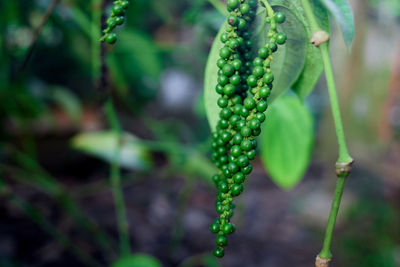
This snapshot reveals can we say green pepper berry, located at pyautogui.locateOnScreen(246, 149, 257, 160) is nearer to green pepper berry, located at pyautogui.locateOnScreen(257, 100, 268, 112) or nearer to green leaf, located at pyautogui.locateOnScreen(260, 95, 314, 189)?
green pepper berry, located at pyautogui.locateOnScreen(257, 100, 268, 112)

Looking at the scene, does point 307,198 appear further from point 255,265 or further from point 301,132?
point 301,132

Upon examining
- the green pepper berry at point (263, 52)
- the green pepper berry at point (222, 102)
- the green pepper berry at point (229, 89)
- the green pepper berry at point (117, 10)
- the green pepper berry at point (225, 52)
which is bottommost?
the green pepper berry at point (222, 102)

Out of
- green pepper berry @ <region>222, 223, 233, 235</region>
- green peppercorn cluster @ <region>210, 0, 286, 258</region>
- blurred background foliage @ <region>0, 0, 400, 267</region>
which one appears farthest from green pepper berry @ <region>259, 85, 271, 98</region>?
blurred background foliage @ <region>0, 0, 400, 267</region>

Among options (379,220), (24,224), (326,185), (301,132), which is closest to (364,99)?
(326,185)

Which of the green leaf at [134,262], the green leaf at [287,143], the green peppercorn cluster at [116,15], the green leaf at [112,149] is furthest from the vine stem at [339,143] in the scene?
the green leaf at [112,149]

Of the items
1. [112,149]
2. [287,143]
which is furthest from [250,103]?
[112,149]

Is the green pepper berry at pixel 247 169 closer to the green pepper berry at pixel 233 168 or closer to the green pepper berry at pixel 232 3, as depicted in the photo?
the green pepper berry at pixel 233 168

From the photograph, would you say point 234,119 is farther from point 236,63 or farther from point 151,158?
point 151,158

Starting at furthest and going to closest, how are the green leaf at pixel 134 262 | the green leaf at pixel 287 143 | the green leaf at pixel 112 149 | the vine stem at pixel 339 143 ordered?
the green leaf at pixel 112 149
the green leaf at pixel 134 262
the green leaf at pixel 287 143
the vine stem at pixel 339 143
